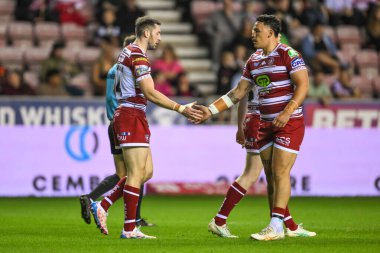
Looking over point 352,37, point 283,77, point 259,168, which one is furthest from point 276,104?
Answer: point 352,37

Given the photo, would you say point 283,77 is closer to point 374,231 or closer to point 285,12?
point 374,231

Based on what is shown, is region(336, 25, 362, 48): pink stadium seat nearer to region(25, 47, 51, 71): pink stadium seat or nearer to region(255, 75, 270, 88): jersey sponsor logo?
region(25, 47, 51, 71): pink stadium seat

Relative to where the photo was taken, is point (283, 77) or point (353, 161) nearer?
point (283, 77)

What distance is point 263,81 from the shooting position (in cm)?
1010

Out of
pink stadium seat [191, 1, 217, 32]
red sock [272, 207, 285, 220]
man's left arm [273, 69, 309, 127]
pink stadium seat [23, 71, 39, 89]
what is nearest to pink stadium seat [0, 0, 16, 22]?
pink stadium seat [23, 71, 39, 89]

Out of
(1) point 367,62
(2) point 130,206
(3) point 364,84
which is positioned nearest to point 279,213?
(2) point 130,206

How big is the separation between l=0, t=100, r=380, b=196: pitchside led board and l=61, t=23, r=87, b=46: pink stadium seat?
345 centimetres

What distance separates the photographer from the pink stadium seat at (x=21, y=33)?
2041 cm

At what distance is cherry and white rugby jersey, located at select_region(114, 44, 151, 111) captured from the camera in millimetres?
9961

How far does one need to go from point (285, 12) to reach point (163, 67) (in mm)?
4051

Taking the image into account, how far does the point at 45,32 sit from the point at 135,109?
1087 centimetres

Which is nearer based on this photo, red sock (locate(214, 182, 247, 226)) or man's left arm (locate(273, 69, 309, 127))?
man's left arm (locate(273, 69, 309, 127))

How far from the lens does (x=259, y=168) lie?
35.2 ft

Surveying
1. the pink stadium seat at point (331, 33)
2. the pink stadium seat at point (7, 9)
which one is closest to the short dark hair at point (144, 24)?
Result: the pink stadium seat at point (7, 9)
